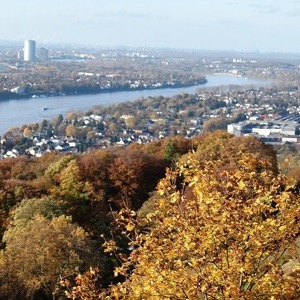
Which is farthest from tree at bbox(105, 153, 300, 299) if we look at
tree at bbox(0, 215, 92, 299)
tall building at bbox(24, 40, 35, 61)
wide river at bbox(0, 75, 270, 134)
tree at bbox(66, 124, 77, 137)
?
tall building at bbox(24, 40, 35, 61)

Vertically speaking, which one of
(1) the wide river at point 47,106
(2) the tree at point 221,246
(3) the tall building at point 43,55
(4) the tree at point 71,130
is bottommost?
(1) the wide river at point 47,106

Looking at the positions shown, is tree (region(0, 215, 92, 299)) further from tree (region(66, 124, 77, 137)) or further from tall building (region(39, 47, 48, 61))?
tall building (region(39, 47, 48, 61))

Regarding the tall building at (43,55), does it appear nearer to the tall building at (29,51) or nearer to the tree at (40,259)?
the tall building at (29,51)

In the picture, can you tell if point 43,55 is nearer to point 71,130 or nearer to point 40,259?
point 71,130

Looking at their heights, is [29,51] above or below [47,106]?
above

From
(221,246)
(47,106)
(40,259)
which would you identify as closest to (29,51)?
(47,106)

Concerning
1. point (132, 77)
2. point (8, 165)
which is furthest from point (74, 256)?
point (132, 77)

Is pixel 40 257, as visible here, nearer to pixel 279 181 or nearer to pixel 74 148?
pixel 279 181

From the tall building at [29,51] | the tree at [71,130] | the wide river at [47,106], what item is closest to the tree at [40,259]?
the tree at [71,130]
